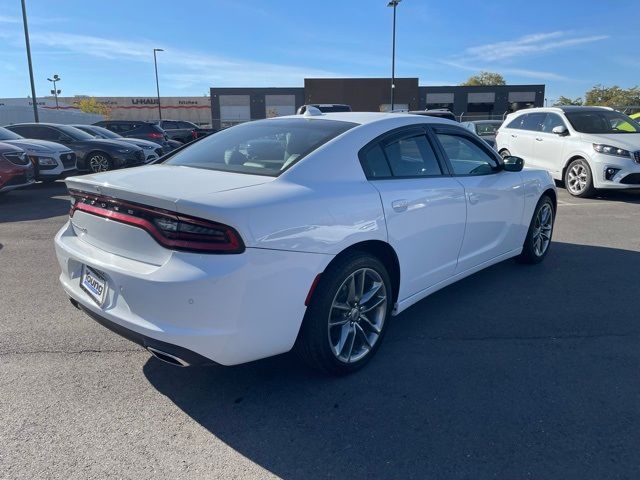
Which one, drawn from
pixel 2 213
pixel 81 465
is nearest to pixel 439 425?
pixel 81 465

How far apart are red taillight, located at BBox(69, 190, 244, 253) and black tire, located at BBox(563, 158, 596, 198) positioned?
9128 mm

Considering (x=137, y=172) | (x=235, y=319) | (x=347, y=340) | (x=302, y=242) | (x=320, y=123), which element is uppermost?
(x=320, y=123)

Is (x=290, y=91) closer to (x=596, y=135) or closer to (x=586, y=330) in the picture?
(x=596, y=135)

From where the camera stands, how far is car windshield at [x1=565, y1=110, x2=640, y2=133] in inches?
397

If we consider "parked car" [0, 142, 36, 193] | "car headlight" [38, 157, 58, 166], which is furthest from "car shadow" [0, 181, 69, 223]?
"car headlight" [38, 157, 58, 166]

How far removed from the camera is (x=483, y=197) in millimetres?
4207

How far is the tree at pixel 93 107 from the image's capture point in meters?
61.7

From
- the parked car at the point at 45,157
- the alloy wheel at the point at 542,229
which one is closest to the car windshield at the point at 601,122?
the alloy wheel at the point at 542,229

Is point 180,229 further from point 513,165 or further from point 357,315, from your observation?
point 513,165

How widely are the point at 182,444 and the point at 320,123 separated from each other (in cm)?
233

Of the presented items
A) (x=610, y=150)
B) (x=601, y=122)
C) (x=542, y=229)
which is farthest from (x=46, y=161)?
(x=601, y=122)

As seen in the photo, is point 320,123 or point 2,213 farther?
point 2,213

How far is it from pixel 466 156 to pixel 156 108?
63.8 metres

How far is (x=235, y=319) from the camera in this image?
2469 millimetres
